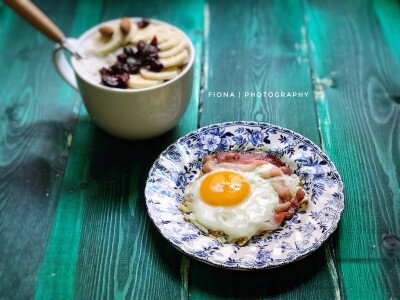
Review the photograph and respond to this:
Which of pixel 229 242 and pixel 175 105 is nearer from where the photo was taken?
pixel 229 242

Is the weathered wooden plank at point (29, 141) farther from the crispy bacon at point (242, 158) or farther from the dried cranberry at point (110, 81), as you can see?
the crispy bacon at point (242, 158)

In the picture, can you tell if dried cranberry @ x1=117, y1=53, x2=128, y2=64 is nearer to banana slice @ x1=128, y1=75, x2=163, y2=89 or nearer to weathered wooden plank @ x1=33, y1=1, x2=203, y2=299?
banana slice @ x1=128, y1=75, x2=163, y2=89

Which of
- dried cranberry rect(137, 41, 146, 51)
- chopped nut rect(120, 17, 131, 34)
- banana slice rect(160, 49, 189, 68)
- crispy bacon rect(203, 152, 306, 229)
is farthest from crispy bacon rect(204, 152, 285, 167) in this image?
chopped nut rect(120, 17, 131, 34)

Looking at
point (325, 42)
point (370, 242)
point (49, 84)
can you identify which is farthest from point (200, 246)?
point (325, 42)

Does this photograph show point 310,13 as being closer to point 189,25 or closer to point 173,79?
point 189,25

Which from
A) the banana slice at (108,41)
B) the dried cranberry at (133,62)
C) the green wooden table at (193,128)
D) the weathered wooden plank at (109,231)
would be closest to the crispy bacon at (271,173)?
the green wooden table at (193,128)

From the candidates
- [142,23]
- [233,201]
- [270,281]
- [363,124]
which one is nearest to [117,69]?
[142,23]
